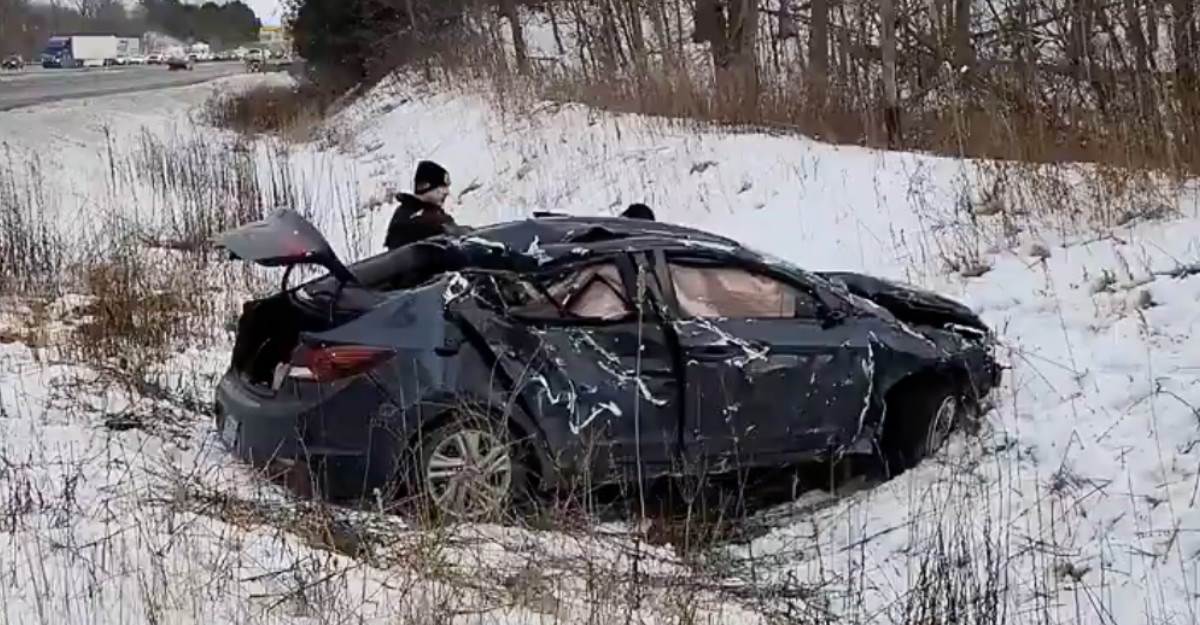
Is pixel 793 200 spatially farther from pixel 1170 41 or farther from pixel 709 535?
pixel 709 535

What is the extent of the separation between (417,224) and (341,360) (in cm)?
288

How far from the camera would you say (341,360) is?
20.2 feet

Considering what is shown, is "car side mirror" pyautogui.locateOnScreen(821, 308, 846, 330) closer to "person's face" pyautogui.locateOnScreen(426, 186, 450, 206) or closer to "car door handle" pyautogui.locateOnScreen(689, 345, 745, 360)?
"car door handle" pyautogui.locateOnScreen(689, 345, 745, 360)

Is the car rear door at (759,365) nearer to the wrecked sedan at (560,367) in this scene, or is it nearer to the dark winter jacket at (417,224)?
the wrecked sedan at (560,367)

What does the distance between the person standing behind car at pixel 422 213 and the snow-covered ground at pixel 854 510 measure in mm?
1526

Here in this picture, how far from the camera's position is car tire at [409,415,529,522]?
617cm

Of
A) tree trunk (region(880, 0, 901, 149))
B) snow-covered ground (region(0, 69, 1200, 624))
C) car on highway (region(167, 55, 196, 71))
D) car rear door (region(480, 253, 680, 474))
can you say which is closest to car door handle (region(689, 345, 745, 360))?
car rear door (region(480, 253, 680, 474))

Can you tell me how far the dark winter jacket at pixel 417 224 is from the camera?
891cm

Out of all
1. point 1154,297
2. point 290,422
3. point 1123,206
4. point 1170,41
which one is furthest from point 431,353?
point 1170,41

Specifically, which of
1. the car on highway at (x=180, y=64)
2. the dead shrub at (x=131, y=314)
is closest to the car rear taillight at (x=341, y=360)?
the dead shrub at (x=131, y=314)

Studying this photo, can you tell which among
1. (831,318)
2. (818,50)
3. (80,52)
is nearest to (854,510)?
(831,318)

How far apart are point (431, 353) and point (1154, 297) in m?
4.95

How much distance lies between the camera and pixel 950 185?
39.5 feet

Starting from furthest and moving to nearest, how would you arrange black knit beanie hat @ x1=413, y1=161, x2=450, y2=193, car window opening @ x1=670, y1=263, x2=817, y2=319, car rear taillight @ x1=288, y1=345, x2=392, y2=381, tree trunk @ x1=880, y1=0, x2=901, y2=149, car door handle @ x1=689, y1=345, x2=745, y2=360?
tree trunk @ x1=880, y1=0, x2=901, y2=149
black knit beanie hat @ x1=413, y1=161, x2=450, y2=193
car window opening @ x1=670, y1=263, x2=817, y2=319
car door handle @ x1=689, y1=345, x2=745, y2=360
car rear taillight @ x1=288, y1=345, x2=392, y2=381
